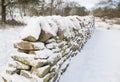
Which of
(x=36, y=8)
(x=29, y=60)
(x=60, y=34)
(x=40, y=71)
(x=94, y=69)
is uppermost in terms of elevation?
(x=36, y=8)

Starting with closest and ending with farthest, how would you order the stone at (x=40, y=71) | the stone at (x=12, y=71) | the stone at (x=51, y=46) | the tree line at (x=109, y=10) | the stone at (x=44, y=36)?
the stone at (x=40, y=71) → the stone at (x=12, y=71) → the stone at (x=44, y=36) → the stone at (x=51, y=46) → the tree line at (x=109, y=10)

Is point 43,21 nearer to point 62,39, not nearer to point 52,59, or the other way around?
point 52,59

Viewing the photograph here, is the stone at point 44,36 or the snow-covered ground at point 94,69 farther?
the snow-covered ground at point 94,69

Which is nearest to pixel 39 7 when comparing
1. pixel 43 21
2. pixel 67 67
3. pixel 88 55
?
pixel 88 55

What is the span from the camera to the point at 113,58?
192 inches

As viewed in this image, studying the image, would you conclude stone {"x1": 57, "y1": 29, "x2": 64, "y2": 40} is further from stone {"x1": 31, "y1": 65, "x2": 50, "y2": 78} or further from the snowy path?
stone {"x1": 31, "y1": 65, "x2": 50, "y2": 78}

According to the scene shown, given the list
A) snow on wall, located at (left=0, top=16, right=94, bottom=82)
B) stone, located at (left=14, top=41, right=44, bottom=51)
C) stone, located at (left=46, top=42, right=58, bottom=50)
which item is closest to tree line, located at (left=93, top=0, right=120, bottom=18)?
stone, located at (left=46, top=42, right=58, bottom=50)

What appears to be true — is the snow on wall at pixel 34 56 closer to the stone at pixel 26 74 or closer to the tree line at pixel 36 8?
the stone at pixel 26 74

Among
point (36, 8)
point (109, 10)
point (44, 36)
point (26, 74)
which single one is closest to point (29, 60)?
point (26, 74)

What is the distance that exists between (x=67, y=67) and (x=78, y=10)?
33.9 feet

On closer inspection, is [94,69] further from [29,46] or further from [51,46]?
[29,46]

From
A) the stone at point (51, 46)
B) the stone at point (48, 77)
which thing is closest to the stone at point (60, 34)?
the stone at point (51, 46)

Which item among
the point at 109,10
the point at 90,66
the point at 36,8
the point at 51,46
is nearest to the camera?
the point at 51,46

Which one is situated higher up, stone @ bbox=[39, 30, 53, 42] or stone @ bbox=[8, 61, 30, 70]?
stone @ bbox=[39, 30, 53, 42]
